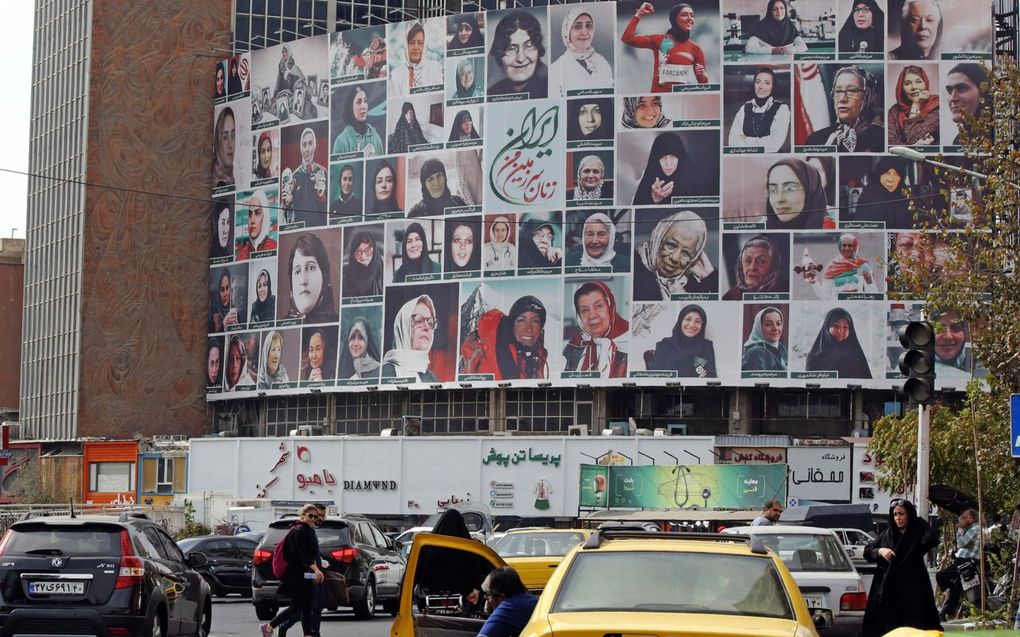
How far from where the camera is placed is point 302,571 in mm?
16953

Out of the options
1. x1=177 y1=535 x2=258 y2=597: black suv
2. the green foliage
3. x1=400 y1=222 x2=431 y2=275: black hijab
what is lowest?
the green foliage

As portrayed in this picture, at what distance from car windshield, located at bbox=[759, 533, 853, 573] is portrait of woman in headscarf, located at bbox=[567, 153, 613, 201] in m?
52.0

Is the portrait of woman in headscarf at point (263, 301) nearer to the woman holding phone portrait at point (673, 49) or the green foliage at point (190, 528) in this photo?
the green foliage at point (190, 528)

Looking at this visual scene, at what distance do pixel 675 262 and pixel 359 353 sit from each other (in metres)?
15.0

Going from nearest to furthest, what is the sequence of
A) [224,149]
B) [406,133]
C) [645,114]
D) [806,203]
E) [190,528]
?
[190,528] < [806,203] < [645,114] < [406,133] < [224,149]

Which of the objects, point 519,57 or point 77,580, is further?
point 519,57

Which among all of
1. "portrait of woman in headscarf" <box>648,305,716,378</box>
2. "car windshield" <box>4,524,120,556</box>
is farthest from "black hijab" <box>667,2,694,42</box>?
"car windshield" <box>4,524,120,556</box>

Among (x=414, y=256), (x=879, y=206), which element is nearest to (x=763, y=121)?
(x=879, y=206)

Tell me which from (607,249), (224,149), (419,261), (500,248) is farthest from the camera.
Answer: (224,149)

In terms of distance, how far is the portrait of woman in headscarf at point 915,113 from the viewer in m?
70.7

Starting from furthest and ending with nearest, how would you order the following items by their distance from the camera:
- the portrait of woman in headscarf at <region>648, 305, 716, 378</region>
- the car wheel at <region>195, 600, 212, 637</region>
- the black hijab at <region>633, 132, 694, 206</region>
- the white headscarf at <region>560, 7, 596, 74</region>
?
the white headscarf at <region>560, 7, 596, 74</region> → the black hijab at <region>633, 132, 694, 206</region> → the portrait of woman in headscarf at <region>648, 305, 716, 378</region> → the car wheel at <region>195, 600, 212, 637</region>

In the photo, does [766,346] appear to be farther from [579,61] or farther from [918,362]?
[918,362]

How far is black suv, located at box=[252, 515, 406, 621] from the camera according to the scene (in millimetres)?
23953

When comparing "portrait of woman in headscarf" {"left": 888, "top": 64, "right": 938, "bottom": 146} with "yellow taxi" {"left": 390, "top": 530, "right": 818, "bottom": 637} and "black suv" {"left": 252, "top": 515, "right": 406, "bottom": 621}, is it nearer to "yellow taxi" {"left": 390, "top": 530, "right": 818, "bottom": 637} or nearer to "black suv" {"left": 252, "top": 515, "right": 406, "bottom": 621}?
"black suv" {"left": 252, "top": 515, "right": 406, "bottom": 621}
